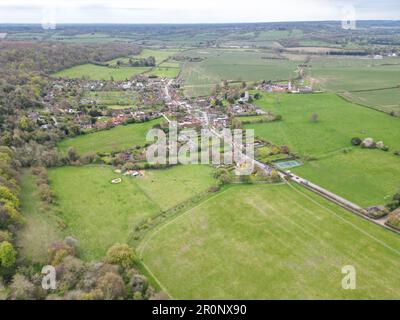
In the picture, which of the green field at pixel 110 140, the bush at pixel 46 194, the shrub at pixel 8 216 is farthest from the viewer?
the green field at pixel 110 140

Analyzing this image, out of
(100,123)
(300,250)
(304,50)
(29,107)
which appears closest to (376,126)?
(300,250)

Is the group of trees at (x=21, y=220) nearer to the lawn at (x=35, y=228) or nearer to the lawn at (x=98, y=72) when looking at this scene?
the lawn at (x=35, y=228)

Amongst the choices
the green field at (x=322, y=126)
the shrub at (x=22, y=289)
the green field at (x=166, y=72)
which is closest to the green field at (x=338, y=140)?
the green field at (x=322, y=126)

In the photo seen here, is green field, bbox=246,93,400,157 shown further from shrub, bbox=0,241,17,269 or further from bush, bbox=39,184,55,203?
shrub, bbox=0,241,17,269

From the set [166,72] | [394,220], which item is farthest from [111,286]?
[166,72]

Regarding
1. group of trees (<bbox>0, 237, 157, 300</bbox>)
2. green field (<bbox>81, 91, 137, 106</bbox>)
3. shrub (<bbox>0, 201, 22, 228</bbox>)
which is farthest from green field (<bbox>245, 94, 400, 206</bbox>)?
shrub (<bbox>0, 201, 22, 228</bbox>)
